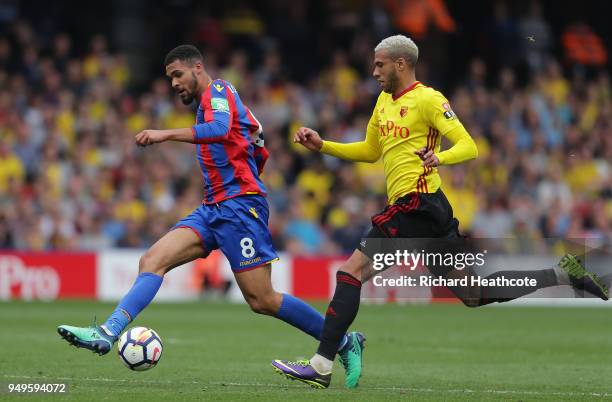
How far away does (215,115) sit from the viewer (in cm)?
903

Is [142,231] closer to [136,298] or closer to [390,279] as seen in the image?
[390,279]

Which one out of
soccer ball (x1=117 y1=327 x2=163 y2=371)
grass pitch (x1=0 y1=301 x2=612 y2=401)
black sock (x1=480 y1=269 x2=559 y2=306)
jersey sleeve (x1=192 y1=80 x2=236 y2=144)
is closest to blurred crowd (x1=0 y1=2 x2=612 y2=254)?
grass pitch (x1=0 y1=301 x2=612 y2=401)

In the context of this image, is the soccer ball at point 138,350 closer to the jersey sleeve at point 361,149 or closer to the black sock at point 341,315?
the black sock at point 341,315

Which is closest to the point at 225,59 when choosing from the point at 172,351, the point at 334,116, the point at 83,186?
the point at 334,116

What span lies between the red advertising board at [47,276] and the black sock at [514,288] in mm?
11874

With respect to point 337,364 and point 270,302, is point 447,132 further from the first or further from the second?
point 337,364

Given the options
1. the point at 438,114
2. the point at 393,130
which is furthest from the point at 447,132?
the point at 393,130

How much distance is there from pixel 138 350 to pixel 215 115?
1.65m

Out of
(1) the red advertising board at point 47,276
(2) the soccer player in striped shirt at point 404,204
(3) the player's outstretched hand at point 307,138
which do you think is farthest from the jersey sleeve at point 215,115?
(1) the red advertising board at point 47,276

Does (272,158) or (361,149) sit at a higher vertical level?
(272,158)

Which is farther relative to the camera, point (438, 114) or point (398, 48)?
point (398, 48)

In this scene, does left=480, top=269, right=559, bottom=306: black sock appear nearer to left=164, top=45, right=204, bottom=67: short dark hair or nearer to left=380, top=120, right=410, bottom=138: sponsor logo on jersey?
left=380, top=120, right=410, bottom=138: sponsor logo on jersey

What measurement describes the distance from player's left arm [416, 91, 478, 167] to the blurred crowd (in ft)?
35.0

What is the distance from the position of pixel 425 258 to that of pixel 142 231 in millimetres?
12049
